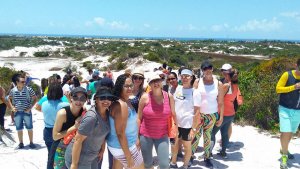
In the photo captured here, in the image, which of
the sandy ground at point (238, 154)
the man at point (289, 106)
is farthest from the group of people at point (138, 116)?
the sandy ground at point (238, 154)

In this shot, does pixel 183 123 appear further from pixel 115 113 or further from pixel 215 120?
pixel 115 113

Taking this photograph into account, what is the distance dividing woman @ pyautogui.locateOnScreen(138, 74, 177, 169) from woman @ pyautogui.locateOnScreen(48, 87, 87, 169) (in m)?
0.90

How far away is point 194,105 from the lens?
4.94 meters

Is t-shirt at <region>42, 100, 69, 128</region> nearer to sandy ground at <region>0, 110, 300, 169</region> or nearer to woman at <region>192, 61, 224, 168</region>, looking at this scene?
sandy ground at <region>0, 110, 300, 169</region>

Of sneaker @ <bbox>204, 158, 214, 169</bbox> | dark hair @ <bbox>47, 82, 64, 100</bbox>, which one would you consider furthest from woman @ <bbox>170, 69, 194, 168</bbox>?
dark hair @ <bbox>47, 82, 64, 100</bbox>

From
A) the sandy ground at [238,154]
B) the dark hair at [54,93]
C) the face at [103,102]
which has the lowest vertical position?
the sandy ground at [238,154]

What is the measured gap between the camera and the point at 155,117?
4301mm

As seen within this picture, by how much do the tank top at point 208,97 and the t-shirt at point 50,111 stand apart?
82.2 inches

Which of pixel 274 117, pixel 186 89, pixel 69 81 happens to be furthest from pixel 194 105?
pixel 69 81

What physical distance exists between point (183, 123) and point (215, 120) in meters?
0.69

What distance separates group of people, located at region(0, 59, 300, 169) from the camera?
11.0ft

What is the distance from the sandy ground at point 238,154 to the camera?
5864 mm

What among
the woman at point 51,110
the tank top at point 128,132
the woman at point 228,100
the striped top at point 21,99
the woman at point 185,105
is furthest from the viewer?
the striped top at point 21,99

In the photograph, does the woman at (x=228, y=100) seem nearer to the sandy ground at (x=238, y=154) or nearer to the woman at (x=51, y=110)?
the sandy ground at (x=238, y=154)
